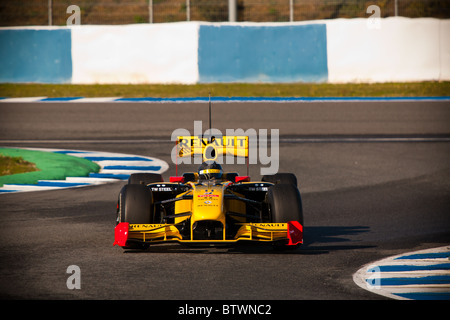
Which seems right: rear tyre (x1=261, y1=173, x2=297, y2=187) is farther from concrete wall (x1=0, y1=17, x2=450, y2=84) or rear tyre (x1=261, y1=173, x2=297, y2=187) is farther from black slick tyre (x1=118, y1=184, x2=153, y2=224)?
concrete wall (x1=0, y1=17, x2=450, y2=84)

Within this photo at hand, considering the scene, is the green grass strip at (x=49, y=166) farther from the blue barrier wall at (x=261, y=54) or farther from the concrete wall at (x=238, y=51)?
the blue barrier wall at (x=261, y=54)

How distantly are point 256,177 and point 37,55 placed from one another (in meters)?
13.7

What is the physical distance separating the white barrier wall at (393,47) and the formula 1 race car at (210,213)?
1571cm

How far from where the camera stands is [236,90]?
25.0m

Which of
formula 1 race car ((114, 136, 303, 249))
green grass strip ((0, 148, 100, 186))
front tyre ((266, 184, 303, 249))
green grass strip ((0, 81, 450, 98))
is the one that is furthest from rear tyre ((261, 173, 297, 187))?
green grass strip ((0, 81, 450, 98))

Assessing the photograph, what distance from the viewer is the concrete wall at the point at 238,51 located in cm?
2478

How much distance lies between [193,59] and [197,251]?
54.5 feet

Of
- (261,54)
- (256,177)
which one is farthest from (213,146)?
(261,54)

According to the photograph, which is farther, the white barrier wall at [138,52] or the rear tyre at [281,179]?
the white barrier wall at [138,52]

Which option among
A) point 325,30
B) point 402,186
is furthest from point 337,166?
point 325,30

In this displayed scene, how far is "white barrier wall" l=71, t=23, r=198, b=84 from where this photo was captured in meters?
25.2

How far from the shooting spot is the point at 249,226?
8641mm

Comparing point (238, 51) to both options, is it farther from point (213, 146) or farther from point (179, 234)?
point (179, 234)

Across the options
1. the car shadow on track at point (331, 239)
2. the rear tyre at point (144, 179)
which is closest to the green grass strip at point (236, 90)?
the rear tyre at point (144, 179)
